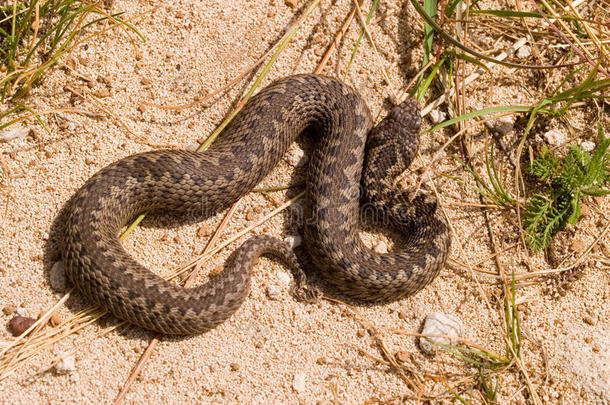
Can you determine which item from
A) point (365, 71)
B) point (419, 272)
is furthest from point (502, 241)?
point (365, 71)

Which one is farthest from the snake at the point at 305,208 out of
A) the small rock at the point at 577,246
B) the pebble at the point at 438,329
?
the small rock at the point at 577,246

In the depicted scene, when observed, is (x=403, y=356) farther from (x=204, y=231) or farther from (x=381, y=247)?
(x=204, y=231)

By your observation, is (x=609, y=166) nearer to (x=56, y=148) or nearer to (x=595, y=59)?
(x=595, y=59)

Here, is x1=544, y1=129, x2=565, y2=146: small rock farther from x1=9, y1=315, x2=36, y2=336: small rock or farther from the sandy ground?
x1=9, y1=315, x2=36, y2=336: small rock

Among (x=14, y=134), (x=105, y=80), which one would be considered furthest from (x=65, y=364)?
(x=105, y=80)

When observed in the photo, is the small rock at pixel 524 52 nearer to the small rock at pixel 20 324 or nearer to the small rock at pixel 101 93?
the small rock at pixel 101 93
